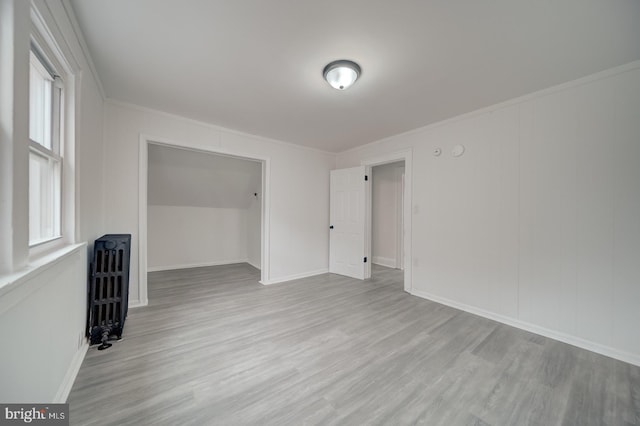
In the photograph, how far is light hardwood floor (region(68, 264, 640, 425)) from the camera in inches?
55.1

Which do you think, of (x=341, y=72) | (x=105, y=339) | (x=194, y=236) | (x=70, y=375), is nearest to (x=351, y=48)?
(x=341, y=72)

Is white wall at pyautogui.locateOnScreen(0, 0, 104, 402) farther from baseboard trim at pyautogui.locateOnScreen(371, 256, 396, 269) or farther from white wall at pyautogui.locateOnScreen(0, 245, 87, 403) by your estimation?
baseboard trim at pyautogui.locateOnScreen(371, 256, 396, 269)

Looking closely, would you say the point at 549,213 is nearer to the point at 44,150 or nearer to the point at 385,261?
the point at 385,261

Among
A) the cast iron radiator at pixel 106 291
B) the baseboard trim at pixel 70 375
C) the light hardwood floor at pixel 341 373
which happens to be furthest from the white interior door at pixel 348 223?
the baseboard trim at pixel 70 375

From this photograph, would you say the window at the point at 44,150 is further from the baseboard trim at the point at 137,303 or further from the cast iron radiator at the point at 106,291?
the baseboard trim at the point at 137,303

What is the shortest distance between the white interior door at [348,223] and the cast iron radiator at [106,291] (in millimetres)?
3237

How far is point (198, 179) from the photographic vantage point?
449cm

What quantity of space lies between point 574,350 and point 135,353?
387cm

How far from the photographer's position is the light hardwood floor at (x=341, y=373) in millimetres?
1400

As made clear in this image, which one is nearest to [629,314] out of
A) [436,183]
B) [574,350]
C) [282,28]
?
[574,350]

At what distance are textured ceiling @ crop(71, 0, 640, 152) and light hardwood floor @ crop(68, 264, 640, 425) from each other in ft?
8.10

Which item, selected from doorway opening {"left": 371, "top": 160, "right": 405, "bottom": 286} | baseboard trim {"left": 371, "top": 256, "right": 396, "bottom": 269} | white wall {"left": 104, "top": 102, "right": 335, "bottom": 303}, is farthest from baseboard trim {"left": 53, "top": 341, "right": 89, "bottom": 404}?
baseboard trim {"left": 371, "top": 256, "right": 396, "bottom": 269}

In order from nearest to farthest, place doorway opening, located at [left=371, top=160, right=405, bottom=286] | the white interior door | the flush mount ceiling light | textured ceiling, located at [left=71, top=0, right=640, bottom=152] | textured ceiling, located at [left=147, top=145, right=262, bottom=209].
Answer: textured ceiling, located at [left=71, top=0, right=640, bottom=152]
the flush mount ceiling light
textured ceiling, located at [left=147, top=145, right=262, bottom=209]
the white interior door
doorway opening, located at [left=371, top=160, right=405, bottom=286]

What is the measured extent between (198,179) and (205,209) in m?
0.95
